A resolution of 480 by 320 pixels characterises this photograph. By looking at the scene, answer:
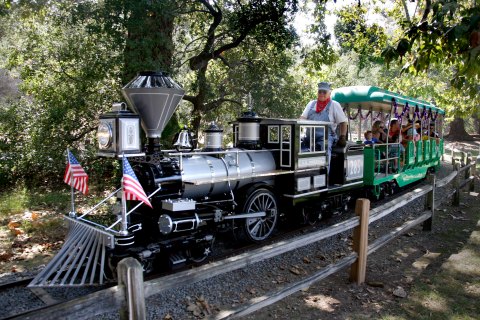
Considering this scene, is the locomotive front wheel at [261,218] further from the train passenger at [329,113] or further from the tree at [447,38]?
the tree at [447,38]

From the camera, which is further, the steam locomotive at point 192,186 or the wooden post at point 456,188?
the wooden post at point 456,188

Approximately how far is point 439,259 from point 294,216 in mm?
2663

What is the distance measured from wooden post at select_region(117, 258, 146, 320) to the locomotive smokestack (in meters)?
2.93

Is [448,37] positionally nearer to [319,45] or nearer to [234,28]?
[234,28]

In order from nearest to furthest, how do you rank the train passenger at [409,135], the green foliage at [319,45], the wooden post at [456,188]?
the wooden post at [456,188] < the train passenger at [409,135] < the green foliage at [319,45]

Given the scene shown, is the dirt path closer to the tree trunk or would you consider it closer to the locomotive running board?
the locomotive running board

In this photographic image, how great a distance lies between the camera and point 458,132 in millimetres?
35156

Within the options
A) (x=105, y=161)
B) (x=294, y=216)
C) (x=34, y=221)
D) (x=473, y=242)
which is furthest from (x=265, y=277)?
(x=105, y=161)

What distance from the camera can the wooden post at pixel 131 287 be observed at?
2.62 m

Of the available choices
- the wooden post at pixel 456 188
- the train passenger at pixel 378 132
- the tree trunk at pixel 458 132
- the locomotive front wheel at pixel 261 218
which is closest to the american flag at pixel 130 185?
the locomotive front wheel at pixel 261 218

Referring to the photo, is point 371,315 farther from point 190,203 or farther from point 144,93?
point 144,93

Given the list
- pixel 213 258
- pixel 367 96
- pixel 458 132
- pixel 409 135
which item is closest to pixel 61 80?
pixel 213 258

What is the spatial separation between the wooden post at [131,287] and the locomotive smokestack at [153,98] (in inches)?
115

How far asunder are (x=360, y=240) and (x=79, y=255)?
11.6 ft
